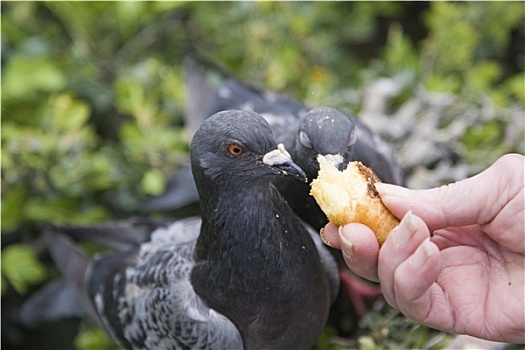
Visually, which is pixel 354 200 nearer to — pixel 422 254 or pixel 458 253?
pixel 422 254

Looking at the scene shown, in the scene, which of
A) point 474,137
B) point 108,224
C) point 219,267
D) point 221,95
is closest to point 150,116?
point 221,95

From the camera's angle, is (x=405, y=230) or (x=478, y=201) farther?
(x=478, y=201)

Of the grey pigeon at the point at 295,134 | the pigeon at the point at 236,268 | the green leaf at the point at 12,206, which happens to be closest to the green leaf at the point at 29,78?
the green leaf at the point at 12,206

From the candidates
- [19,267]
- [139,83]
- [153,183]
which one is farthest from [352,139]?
[19,267]

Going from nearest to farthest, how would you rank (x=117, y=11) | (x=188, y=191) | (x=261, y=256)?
1. (x=261, y=256)
2. (x=188, y=191)
3. (x=117, y=11)

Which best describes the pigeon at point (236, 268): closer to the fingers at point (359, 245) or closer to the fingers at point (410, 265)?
the fingers at point (359, 245)

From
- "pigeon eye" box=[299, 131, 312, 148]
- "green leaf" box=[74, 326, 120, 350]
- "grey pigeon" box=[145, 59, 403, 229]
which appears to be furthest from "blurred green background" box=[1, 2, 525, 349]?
"pigeon eye" box=[299, 131, 312, 148]

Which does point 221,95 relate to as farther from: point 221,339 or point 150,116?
point 221,339
